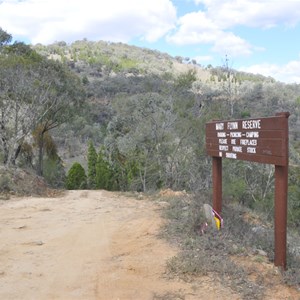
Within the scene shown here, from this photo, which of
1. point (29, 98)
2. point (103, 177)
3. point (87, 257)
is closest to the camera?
point (87, 257)

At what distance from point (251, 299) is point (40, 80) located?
1985 centimetres

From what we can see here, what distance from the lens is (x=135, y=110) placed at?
23.6 meters

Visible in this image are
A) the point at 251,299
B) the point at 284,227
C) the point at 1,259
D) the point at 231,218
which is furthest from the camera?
the point at 231,218

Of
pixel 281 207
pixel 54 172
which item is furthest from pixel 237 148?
pixel 54 172

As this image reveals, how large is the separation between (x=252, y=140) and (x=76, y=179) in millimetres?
21089

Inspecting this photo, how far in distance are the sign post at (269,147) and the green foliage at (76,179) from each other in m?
19.7

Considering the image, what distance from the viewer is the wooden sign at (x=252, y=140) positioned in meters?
5.32

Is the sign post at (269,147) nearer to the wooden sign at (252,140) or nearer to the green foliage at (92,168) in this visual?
the wooden sign at (252,140)

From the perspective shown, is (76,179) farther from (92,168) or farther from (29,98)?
(29,98)

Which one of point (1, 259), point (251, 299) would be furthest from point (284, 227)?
point (1, 259)

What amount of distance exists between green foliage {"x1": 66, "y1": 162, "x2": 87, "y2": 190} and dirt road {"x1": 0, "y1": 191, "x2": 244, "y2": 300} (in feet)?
49.9

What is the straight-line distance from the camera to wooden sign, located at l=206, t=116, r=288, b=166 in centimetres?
532

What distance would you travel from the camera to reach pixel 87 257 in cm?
637

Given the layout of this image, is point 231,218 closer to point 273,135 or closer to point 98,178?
point 273,135
